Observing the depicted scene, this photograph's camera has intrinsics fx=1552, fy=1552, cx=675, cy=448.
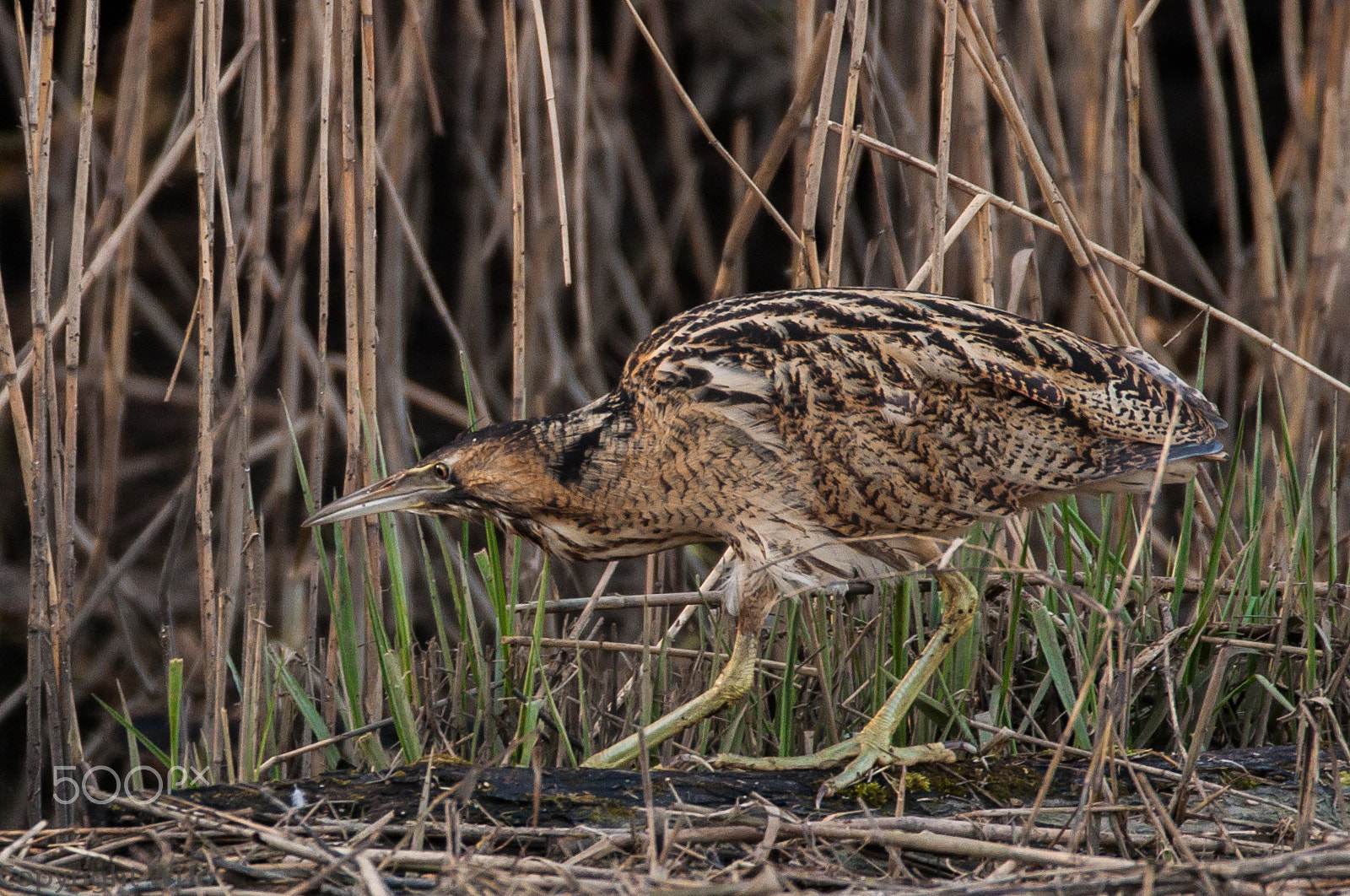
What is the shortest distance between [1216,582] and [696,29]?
10.8 ft

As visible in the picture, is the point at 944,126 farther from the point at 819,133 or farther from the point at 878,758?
the point at 878,758

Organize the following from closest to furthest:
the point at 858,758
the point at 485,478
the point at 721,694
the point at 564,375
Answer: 1. the point at 858,758
2. the point at 721,694
3. the point at 485,478
4. the point at 564,375

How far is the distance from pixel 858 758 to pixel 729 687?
280 mm

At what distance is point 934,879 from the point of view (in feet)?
6.76

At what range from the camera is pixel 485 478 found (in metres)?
2.79

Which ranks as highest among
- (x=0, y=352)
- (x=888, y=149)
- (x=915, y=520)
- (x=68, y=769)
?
(x=888, y=149)

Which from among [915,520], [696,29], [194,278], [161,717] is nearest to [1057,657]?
[915,520]

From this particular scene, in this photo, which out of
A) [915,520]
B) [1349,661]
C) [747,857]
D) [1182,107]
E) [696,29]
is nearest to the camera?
[747,857]

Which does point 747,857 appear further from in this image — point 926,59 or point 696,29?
point 696,29

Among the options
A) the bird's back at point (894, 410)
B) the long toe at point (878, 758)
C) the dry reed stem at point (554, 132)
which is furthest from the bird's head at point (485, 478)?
the long toe at point (878, 758)

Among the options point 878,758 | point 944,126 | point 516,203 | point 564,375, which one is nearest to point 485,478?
point 516,203

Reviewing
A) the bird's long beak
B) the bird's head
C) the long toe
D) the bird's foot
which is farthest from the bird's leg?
the bird's long beak

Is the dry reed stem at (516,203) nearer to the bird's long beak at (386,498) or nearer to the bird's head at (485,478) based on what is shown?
the bird's head at (485,478)

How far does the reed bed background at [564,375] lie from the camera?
2.67 metres
